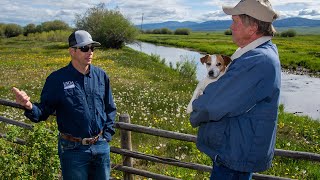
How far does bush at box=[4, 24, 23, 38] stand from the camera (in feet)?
414

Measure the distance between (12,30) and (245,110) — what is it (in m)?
136

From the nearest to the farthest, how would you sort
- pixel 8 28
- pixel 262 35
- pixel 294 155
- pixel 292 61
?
pixel 262 35 → pixel 294 155 → pixel 292 61 → pixel 8 28

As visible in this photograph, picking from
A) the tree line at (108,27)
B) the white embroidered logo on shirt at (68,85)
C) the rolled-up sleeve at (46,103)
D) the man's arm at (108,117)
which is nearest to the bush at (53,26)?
the tree line at (108,27)

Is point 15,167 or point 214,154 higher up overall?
point 214,154

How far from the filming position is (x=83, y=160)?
171 inches

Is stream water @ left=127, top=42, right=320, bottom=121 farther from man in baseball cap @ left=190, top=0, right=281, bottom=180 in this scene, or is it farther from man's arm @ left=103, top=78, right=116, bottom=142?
man in baseball cap @ left=190, top=0, right=281, bottom=180

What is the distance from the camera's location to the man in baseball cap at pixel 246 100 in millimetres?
2635

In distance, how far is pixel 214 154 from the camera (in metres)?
2.85

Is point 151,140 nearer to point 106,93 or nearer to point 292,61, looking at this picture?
point 106,93

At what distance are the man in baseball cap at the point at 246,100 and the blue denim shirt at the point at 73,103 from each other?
189 cm

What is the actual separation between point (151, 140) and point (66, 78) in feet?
21.1

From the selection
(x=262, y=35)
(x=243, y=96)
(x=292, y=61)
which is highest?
(x=262, y=35)

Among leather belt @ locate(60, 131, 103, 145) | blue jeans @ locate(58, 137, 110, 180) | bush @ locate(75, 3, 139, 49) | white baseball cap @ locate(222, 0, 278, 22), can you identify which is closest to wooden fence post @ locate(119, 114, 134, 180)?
blue jeans @ locate(58, 137, 110, 180)

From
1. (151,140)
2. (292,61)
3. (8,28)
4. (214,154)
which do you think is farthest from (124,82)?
(8,28)
